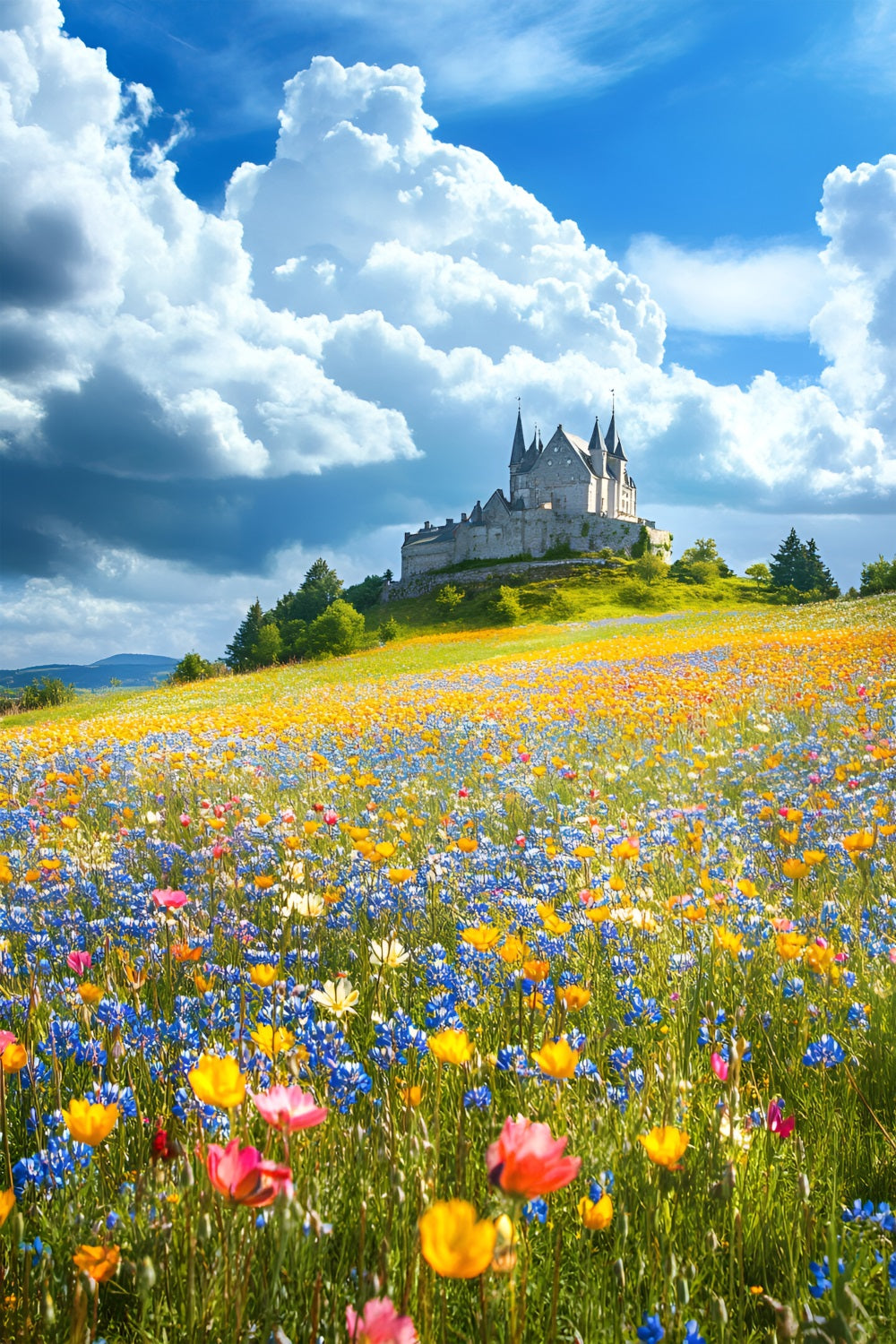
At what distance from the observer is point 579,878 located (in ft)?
12.6

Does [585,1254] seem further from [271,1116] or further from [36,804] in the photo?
[36,804]

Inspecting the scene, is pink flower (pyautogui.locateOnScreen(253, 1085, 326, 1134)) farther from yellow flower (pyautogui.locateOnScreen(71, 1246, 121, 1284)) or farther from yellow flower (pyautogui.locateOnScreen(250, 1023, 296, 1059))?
yellow flower (pyautogui.locateOnScreen(250, 1023, 296, 1059))

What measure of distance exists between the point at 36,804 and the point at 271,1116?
6316mm

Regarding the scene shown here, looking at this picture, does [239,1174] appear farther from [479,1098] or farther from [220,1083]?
[479,1098]

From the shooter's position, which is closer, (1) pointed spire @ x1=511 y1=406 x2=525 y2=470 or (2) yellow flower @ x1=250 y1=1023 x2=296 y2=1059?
(2) yellow flower @ x1=250 y1=1023 x2=296 y2=1059

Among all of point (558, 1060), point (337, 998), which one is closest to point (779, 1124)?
point (558, 1060)

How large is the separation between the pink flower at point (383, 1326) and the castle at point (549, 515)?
311 feet

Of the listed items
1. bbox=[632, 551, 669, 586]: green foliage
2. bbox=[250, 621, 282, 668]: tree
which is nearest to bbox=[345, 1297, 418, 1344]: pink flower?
bbox=[250, 621, 282, 668]: tree

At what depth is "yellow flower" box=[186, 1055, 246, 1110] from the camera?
119cm

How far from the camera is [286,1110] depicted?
1.17 metres

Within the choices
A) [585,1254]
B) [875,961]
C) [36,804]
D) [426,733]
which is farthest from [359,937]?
[426,733]

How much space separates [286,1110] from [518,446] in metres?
114

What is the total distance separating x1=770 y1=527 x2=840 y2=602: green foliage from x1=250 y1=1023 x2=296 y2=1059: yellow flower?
264 feet

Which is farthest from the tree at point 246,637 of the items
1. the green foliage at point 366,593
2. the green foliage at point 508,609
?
the green foliage at point 508,609
